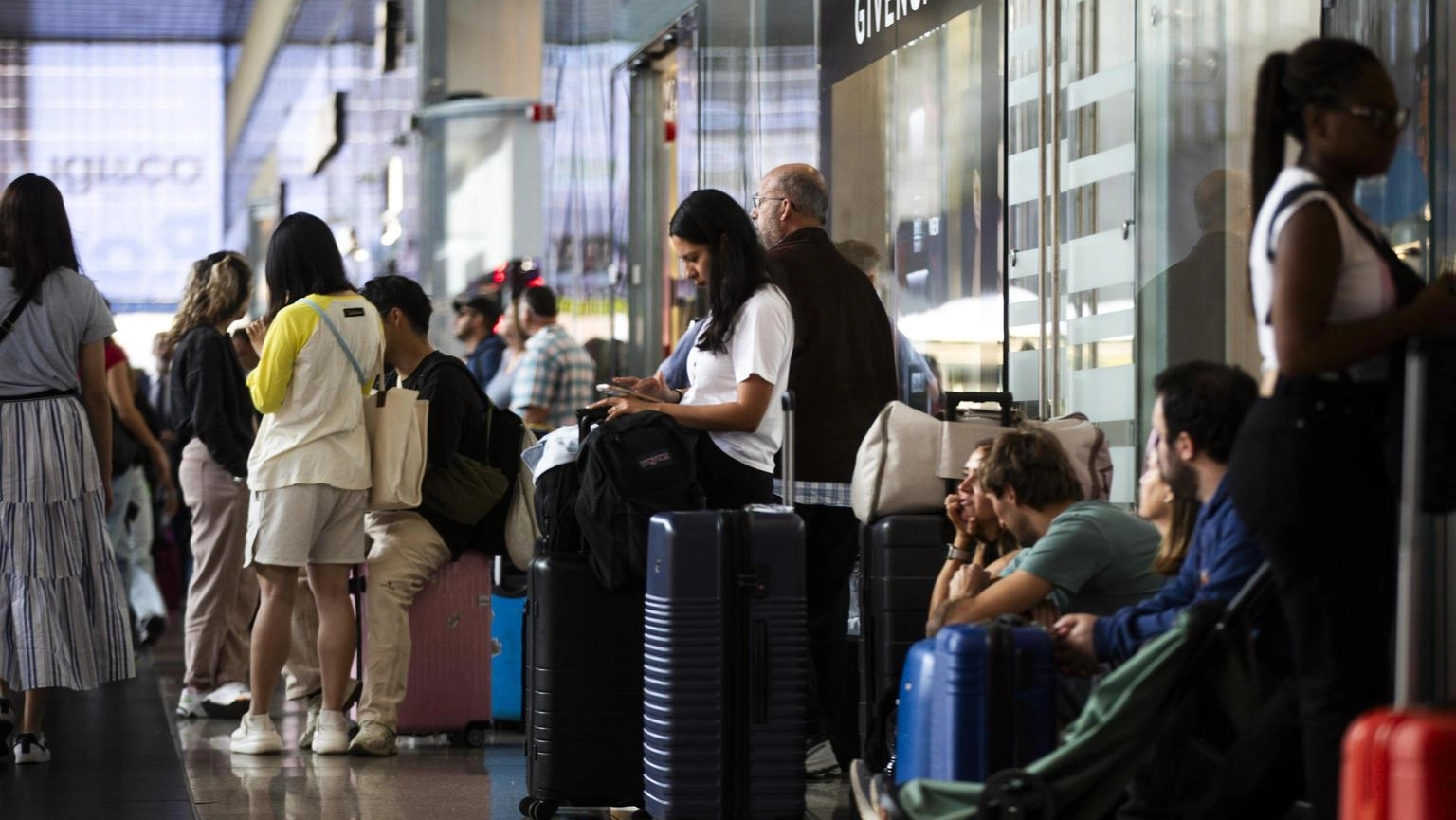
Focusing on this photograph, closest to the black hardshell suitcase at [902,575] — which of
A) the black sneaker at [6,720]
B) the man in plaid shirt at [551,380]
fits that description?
the black sneaker at [6,720]

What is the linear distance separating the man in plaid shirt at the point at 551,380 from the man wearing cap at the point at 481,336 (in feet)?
3.30

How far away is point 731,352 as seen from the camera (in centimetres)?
477

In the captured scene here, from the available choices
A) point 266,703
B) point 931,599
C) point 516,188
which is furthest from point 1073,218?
point 516,188

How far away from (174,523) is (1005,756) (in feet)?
31.1

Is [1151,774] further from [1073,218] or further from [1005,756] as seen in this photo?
[1073,218]

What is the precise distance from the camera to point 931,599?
4461mm

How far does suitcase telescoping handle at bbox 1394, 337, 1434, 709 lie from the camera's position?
257 cm

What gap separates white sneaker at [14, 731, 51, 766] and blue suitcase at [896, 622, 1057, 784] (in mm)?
3362

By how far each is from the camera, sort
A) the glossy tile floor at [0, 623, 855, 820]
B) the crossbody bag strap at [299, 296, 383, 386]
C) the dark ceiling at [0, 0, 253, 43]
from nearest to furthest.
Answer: the glossy tile floor at [0, 623, 855, 820]
the crossbody bag strap at [299, 296, 383, 386]
the dark ceiling at [0, 0, 253, 43]

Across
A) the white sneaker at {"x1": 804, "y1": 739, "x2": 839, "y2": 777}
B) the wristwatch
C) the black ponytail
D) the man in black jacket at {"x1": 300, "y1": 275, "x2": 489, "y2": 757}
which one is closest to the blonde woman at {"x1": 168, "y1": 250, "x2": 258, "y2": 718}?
the man in black jacket at {"x1": 300, "y1": 275, "x2": 489, "y2": 757}

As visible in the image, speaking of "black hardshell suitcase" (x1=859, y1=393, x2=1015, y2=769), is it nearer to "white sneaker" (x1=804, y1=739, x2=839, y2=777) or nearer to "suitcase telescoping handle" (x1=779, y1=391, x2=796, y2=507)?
"suitcase telescoping handle" (x1=779, y1=391, x2=796, y2=507)

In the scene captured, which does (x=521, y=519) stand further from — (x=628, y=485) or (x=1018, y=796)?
(x=1018, y=796)

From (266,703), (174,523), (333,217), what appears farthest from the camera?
(333,217)

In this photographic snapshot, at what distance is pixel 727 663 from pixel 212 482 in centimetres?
346
